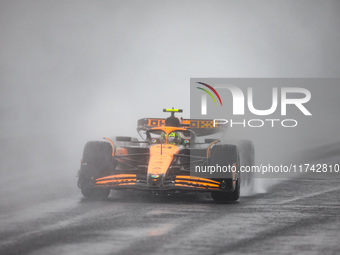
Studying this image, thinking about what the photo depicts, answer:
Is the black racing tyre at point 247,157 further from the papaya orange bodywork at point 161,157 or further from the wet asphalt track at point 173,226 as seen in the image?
the papaya orange bodywork at point 161,157

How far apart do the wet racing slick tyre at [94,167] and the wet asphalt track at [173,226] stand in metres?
0.27

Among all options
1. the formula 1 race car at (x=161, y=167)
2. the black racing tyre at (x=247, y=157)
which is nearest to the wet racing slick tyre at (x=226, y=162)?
the formula 1 race car at (x=161, y=167)

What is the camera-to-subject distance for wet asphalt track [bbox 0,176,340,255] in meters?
7.03

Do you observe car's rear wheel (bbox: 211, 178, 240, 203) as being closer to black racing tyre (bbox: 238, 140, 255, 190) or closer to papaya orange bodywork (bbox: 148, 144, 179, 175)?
papaya orange bodywork (bbox: 148, 144, 179, 175)

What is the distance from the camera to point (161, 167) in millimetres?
11609

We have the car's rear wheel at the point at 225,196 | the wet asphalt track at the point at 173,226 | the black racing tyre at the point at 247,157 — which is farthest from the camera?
the black racing tyre at the point at 247,157

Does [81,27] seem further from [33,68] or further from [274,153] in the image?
[274,153]

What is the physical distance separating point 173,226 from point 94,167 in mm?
3793

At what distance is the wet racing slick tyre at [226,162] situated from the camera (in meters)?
11.6

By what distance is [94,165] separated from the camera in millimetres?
12070

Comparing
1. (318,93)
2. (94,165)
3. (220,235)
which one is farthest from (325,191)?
(318,93)

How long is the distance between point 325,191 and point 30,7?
98.4 feet

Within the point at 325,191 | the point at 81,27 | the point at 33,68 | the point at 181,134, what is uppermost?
the point at 81,27

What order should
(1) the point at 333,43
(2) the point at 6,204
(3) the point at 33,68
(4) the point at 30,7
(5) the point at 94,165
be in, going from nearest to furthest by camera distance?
(2) the point at 6,204, (5) the point at 94,165, (3) the point at 33,68, (4) the point at 30,7, (1) the point at 333,43
